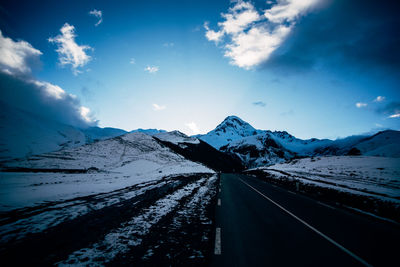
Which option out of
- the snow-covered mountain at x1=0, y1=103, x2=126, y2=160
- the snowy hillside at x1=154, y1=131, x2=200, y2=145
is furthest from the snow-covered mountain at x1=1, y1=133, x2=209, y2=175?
the snow-covered mountain at x1=0, y1=103, x2=126, y2=160

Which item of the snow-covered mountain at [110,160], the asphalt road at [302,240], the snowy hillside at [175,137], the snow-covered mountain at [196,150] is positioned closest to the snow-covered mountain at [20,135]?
the snow-covered mountain at [110,160]

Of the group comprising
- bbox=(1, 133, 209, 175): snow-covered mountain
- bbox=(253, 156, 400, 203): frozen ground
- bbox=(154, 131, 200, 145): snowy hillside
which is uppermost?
bbox=(154, 131, 200, 145): snowy hillside

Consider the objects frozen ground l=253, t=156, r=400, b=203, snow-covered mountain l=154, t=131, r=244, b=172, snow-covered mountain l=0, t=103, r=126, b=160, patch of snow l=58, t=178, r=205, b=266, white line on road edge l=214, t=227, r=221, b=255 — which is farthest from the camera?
snow-covered mountain l=0, t=103, r=126, b=160

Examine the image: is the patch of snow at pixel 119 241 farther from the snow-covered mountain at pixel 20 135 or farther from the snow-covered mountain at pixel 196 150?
the snow-covered mountain at pixel 20 135

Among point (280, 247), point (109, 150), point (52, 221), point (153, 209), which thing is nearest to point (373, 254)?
point (280, 247)

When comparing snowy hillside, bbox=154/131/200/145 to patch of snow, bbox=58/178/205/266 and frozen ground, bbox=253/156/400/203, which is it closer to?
frozen ground, bbox=253/156/400/203

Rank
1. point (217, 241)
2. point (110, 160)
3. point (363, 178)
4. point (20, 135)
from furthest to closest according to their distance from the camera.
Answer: point (20, 135) → point (110, 160) → point (363, 178) → point (217, 241)

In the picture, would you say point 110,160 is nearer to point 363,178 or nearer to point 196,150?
point 363,178

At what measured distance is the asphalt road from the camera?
398cm

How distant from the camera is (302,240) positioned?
507cm

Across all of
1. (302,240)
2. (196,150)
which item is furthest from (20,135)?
(302,240)

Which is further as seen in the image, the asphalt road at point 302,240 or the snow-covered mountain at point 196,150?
the snow-covered mountain at point 196,150

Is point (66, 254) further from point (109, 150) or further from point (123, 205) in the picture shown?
point (109, 150)

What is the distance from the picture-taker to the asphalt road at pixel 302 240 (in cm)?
398
